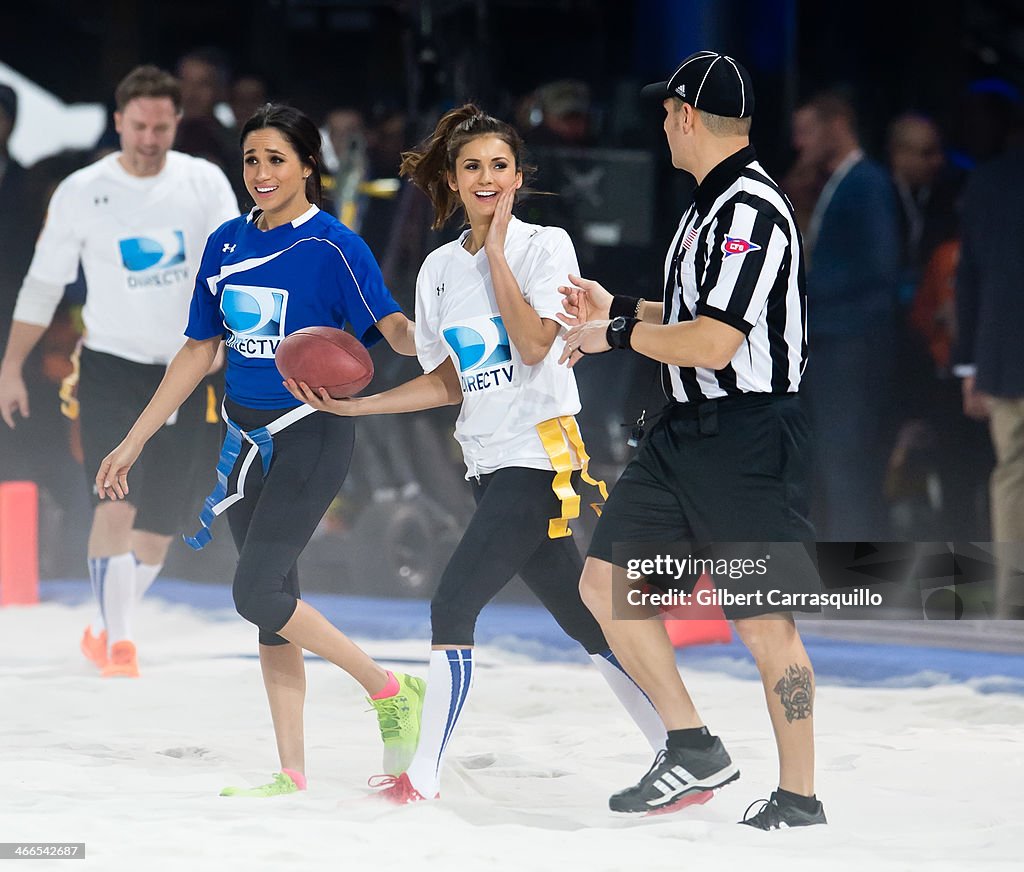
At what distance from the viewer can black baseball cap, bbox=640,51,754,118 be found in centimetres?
375

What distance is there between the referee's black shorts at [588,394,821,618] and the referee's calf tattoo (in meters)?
0.15

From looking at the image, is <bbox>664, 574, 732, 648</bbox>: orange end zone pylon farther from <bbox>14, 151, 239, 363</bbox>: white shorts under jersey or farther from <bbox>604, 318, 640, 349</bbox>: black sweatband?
<bbox>604, 318, 640, 349</bbox>: black sweatband

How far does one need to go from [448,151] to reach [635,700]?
1.49m

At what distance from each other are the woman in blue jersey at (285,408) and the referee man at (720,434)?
0.70 meters

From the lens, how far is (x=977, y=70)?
754cm

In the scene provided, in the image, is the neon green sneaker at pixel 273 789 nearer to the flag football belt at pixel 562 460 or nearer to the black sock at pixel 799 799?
the flag football belt at pixel 562 460

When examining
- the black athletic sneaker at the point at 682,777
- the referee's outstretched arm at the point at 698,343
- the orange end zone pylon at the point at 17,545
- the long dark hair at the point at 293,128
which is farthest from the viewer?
the orange end zone pylon at the point at 17,545

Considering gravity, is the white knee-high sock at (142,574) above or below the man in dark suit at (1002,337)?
below

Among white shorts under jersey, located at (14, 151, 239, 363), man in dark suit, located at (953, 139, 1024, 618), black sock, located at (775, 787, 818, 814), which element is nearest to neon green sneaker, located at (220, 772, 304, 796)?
black sock, located at (775, 787, 818, 814)

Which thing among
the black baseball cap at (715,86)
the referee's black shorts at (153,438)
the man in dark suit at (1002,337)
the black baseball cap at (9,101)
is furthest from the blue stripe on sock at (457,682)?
the black baseball cap at (9,101)

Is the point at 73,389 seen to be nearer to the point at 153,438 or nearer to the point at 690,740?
the point at 153,438

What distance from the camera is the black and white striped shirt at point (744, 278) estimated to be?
363cm

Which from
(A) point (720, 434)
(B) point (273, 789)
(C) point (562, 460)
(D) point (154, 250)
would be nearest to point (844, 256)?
(D) point (154, 250)

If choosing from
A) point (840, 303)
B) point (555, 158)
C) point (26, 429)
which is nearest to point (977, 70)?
point (840, 303)
